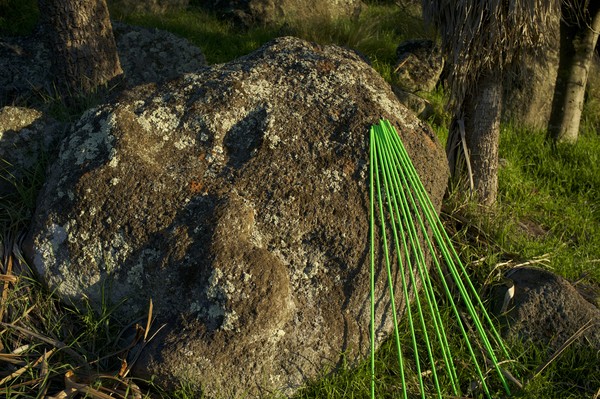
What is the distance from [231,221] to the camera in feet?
8.45

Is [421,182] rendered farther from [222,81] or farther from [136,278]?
[136,278]

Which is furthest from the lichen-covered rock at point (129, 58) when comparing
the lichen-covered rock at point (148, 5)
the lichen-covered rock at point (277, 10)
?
the lichen-covered rock at point (277, 10)

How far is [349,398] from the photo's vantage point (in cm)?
248

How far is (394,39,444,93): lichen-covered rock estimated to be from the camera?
5309 mm

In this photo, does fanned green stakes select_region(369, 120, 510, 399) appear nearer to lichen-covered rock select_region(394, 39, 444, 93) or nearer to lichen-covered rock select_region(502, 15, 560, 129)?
lichen-covered rock select_region(394, 39, 444, 93)

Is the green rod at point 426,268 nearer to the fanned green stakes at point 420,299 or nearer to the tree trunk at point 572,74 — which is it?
the fanned green stakes at point 420,299

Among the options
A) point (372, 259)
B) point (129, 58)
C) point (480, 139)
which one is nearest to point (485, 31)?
point (480, 139)

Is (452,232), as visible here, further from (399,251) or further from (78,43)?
(78,43)

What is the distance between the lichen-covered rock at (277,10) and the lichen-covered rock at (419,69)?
1.39 m

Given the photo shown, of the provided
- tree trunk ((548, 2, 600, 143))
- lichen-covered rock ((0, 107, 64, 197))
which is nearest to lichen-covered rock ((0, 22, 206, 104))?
lichen-covered rock ((0, 107, 64, 197))

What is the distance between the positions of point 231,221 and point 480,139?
186 centimetres

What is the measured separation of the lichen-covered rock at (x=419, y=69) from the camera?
5.31 meters

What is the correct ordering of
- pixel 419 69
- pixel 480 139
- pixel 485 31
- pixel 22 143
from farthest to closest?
pixel 419 69 → pixel 480 139 → pixel 485 31 → pixel 22 143

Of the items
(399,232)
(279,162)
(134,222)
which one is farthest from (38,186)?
(399,232)
